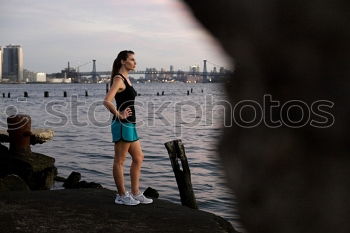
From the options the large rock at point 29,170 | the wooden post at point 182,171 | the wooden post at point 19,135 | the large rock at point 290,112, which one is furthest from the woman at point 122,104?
the wooden post at point 19,135

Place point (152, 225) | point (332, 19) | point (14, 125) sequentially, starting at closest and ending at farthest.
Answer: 1. point (332, 19)
2. point (152, 225)
3. point (14, 125)

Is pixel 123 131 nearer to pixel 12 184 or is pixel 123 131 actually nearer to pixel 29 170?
pixel 12 184

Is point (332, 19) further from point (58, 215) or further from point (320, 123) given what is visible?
point (58, 215)

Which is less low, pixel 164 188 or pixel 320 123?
pixel 320 123

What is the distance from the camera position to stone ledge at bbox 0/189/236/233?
5.24m

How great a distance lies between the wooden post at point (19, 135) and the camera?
40.2 ft

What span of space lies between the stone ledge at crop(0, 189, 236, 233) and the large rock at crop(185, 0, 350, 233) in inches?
164

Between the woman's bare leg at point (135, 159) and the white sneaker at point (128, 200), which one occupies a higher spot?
the woman's bare leg at point (135, 159)

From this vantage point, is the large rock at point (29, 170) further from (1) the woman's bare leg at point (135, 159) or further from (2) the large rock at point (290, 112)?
(2) the large rock at point (290, 112)

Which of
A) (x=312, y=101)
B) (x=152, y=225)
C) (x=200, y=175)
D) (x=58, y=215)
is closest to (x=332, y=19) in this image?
(x=312, y=101)

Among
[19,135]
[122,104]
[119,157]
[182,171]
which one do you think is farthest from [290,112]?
[19,135]

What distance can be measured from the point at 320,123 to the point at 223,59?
15 centimetres

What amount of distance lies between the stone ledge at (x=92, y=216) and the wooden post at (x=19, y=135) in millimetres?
5734

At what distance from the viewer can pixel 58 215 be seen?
225 inches
